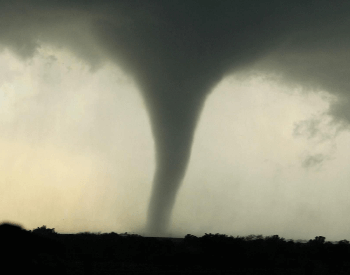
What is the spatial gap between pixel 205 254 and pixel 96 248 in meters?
10.5

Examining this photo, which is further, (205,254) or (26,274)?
(205,254)

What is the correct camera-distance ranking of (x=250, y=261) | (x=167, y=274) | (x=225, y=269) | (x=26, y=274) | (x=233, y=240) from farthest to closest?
1. (x=233, y=240)
2. (x=250, y=261)
3. (x=225, y=269)
4. (x=167, y=274)
5. (x=26, y=274)

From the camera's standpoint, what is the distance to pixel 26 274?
1670 cm

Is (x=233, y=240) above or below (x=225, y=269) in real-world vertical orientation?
above

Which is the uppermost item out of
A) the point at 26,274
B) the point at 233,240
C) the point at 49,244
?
the point at 233,240

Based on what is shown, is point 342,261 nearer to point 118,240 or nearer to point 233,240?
point 233,240

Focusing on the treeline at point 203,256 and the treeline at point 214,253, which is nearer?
the treeline at point 203,256

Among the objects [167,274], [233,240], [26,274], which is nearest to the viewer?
[26,274]

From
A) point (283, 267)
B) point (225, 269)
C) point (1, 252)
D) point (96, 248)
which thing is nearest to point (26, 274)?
point (1, 252)

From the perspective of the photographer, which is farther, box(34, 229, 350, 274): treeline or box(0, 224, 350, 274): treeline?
box(34, 229, 350, 274): treeline

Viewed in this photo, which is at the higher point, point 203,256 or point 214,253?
point 214,253

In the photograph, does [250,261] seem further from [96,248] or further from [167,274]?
[96,248]

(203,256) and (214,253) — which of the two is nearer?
(203,256)

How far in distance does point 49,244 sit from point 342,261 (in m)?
32.2
